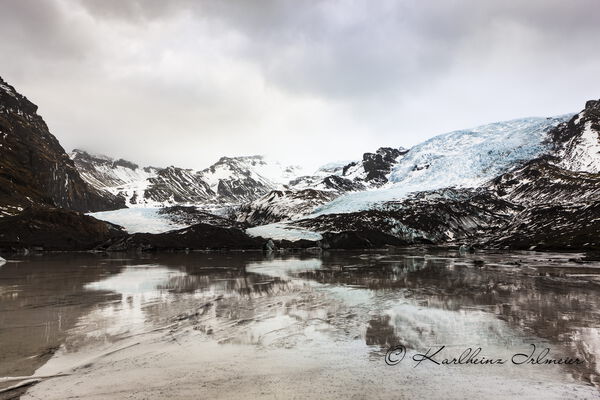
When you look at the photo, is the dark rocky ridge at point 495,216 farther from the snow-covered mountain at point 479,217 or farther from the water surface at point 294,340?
the water surface at point 294,340

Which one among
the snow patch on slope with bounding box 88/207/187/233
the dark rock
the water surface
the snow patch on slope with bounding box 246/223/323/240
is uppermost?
the snow patch on slope with bounding box 88/207/187/233

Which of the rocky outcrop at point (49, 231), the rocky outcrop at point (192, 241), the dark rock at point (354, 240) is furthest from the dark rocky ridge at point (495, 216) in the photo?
the rocky outcrop at point (49, 231)

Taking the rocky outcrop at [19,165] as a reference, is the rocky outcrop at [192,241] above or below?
below

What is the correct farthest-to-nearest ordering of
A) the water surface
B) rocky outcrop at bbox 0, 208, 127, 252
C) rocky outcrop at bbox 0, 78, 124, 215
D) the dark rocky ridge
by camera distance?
rocky outcrop at bbox 0, 78, 124, 215 → the dark rocky ridge → rocky outcrop at bbox 0, 208, 127, 252 → the water surface

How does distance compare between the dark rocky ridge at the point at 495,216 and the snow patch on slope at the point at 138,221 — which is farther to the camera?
the snow patch on slope at the point at 138,221

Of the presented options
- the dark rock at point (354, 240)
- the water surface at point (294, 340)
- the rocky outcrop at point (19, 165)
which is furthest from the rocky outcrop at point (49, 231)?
the water surface at point (294, 340)

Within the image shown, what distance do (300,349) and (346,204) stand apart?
18180 cm

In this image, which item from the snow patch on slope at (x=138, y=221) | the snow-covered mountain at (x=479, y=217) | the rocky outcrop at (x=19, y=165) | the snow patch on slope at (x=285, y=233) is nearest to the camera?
the snow-covered mountain at (x=479, y=217)

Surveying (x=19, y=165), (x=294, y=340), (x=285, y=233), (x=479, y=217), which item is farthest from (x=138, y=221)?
(x=294, y=340)

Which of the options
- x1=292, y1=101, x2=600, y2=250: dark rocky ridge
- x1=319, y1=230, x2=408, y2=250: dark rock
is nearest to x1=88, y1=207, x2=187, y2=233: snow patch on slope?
x1=292, y1=101, x2=600, y2=250: dark rocky ridge

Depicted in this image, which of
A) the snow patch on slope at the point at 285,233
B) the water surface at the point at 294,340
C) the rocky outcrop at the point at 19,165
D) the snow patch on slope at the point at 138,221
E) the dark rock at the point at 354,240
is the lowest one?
the water surface at the point at 294,340

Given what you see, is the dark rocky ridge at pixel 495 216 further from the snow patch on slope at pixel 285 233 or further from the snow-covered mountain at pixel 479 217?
the snow patch on slope at pixel 285 233

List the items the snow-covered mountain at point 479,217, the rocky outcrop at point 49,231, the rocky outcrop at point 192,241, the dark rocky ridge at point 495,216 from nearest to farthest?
the rocky outcrop at point 49,231 → the snow-covered mountain at point 479,217 → the dark rocky ridge at point 495,216 → the rocky outcrop at point 192,241

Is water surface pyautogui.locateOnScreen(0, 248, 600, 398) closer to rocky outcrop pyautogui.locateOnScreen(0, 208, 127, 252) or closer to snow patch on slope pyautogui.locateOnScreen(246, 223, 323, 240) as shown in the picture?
rocky outcrop pyautogui.locateOnScreen(0, 208, 127, 252)
